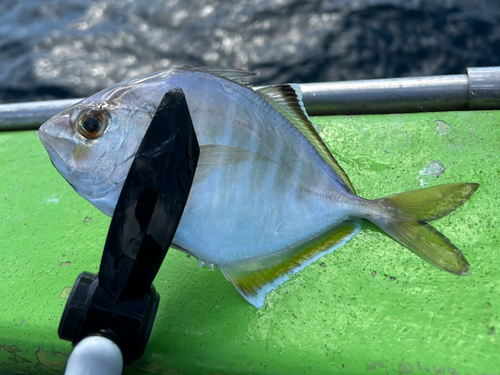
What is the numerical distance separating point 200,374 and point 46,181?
42.3 inches

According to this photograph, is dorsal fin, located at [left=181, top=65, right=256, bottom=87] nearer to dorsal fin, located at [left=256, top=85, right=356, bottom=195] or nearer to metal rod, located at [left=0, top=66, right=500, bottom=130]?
dorsal fin, located at [left=256, top=85, right=356, bottom=195]

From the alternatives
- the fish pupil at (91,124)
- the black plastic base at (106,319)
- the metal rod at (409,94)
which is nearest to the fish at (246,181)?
the fish pupil at (91,124)

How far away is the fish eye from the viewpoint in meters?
0.96

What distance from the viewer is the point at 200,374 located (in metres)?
1.10

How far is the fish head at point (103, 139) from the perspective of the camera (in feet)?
3.13

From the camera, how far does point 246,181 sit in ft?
3.36

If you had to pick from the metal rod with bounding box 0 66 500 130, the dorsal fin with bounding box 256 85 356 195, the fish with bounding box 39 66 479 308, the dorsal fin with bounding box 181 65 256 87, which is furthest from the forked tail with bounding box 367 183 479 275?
the metal rod with bounding box 0 66 500 130

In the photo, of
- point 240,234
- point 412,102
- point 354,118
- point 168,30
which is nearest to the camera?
point 240,234

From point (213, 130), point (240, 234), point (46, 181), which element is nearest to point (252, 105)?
point (213, 130)

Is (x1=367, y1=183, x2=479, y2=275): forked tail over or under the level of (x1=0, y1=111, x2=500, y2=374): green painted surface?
over

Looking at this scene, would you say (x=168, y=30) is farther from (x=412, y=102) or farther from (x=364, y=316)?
(x=364, y=316)

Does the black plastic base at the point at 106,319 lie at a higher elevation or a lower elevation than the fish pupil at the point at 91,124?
lower

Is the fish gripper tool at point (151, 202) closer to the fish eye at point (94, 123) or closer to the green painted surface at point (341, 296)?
the fish eye at point (94, 123)

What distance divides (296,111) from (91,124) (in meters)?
0.54
